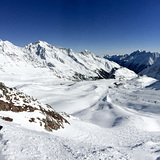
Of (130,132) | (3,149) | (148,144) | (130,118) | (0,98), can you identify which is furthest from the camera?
(130,118)

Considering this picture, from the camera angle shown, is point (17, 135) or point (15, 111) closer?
point (17, 135)

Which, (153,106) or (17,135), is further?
(153,106)

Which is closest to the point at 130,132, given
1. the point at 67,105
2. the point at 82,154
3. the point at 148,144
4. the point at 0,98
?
the point at 148,144

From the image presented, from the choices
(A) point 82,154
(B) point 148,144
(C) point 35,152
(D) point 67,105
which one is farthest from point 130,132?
(D) point 67,105

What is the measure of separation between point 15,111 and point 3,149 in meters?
7.95

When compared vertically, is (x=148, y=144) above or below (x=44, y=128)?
below

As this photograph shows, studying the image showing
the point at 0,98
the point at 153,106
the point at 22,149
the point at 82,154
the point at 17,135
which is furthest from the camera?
the point at 153,106

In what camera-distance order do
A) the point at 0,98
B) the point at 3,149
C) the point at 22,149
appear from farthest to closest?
the point at 0,98
the point at 22,149
the point at 3,149

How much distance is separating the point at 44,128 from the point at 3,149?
7124 millimetres

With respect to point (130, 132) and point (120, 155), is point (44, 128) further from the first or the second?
point (130, 132)

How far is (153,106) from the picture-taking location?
3756 centimetres

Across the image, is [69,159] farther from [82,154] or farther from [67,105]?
[67,105]

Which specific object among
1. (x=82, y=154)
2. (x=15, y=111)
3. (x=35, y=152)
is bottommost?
(x=82, y=154)

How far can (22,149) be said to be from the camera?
752 cm
